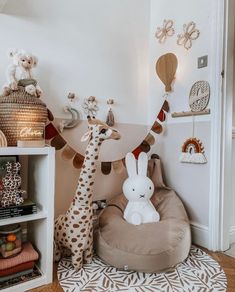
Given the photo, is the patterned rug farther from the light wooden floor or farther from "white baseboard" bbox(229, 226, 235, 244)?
"white baseboard" bbox(229, 226, 235, 244)

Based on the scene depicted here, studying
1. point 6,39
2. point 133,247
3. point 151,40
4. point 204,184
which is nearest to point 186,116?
point 204,184

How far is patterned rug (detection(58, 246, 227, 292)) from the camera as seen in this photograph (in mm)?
1246

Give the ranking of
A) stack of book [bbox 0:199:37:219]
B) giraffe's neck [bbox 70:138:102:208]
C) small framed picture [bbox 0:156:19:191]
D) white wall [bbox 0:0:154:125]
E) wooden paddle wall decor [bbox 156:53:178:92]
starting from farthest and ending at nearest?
wooden paddle wall decor [bbox 156:53:178:92], white wall [bbox 0:0:154:125], giraffe's neck [bbox 70:138:102:208], small framed picture [bbox 0:156:19:191], stack of book [bbox 0:199:37:219]

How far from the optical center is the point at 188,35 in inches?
74.0

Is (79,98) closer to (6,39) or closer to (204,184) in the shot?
(6,39)

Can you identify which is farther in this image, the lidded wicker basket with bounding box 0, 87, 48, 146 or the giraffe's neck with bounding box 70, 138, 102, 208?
the giraffe's neck with bounding box 70, 138, 102, 208

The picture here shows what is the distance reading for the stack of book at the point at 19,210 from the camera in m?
1.21

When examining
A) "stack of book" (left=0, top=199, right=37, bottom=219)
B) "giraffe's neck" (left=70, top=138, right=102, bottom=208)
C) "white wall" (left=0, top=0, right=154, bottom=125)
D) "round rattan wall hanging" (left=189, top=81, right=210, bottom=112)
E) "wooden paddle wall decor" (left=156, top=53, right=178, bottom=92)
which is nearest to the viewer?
"stack of book" (left=0, top=199, right=37, bottom=219)

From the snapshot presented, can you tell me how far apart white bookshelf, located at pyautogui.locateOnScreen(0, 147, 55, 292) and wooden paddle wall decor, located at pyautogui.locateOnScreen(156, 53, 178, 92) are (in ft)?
3.94

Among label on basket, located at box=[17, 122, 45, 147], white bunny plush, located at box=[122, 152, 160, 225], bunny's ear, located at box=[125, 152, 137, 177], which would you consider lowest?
white bunny plush, located at box=[122, 152, 160, 225]

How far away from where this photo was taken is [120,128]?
208cm

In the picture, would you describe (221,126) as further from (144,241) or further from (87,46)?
(87,46)

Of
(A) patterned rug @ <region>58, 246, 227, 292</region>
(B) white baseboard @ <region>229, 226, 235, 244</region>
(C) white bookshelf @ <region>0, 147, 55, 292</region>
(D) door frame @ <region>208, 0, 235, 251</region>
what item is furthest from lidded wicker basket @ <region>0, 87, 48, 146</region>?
(B) white baseboard @ <region>229, 226, 235, 244</region>

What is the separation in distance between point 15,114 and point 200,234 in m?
1.54
